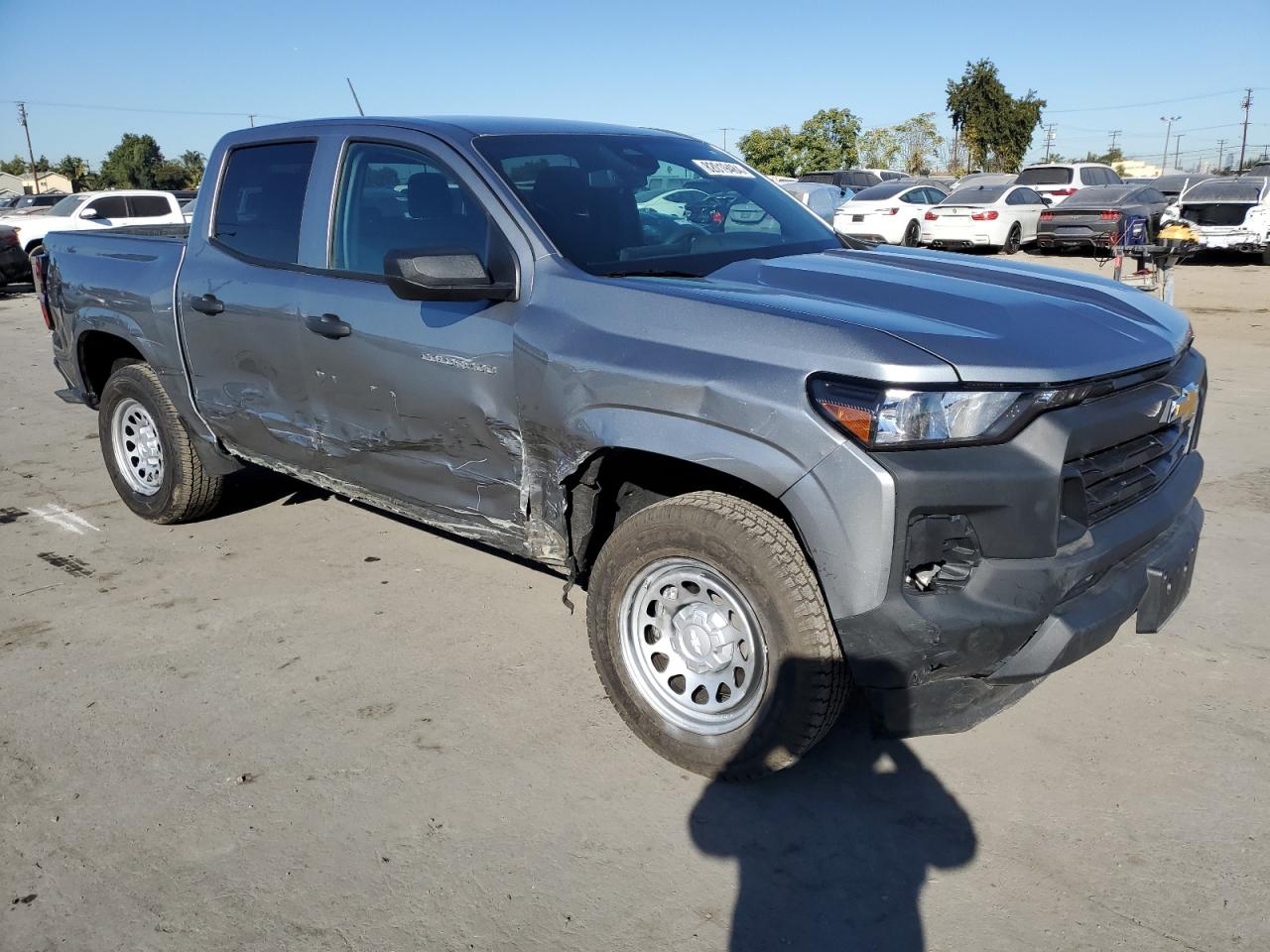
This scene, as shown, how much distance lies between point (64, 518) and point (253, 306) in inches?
93.2

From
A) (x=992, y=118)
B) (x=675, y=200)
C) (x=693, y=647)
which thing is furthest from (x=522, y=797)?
(x=992, y=118)

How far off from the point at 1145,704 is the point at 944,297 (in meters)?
1.60

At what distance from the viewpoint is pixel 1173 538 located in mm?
3174

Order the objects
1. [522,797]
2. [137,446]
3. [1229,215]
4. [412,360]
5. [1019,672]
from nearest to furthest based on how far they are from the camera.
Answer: [1019,672]
[522,797]
[412,360]
[137,446]
[1229,215]

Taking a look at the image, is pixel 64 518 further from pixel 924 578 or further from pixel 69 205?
pixel 69 205

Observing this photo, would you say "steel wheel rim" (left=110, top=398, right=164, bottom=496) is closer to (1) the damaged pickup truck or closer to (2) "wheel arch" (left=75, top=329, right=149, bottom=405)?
(2) "wheel arch" (left=75, top=329, right=149, bottom=405)


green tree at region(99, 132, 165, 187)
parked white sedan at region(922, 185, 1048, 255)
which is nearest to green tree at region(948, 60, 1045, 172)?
parked white sedan at region(922, 185, 1048, 255)

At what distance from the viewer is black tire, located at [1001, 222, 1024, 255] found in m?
20.7

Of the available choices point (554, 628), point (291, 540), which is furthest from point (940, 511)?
point (291, 540)

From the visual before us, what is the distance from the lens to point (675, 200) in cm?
399

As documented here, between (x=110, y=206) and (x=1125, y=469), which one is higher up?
(x=110, y=206)

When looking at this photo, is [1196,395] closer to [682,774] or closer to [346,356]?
[682,774]

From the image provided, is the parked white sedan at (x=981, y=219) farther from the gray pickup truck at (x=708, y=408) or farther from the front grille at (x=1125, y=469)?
the front grille at (x=1125, y=469)

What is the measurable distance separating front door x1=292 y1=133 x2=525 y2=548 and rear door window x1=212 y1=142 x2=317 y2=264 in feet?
0.93
